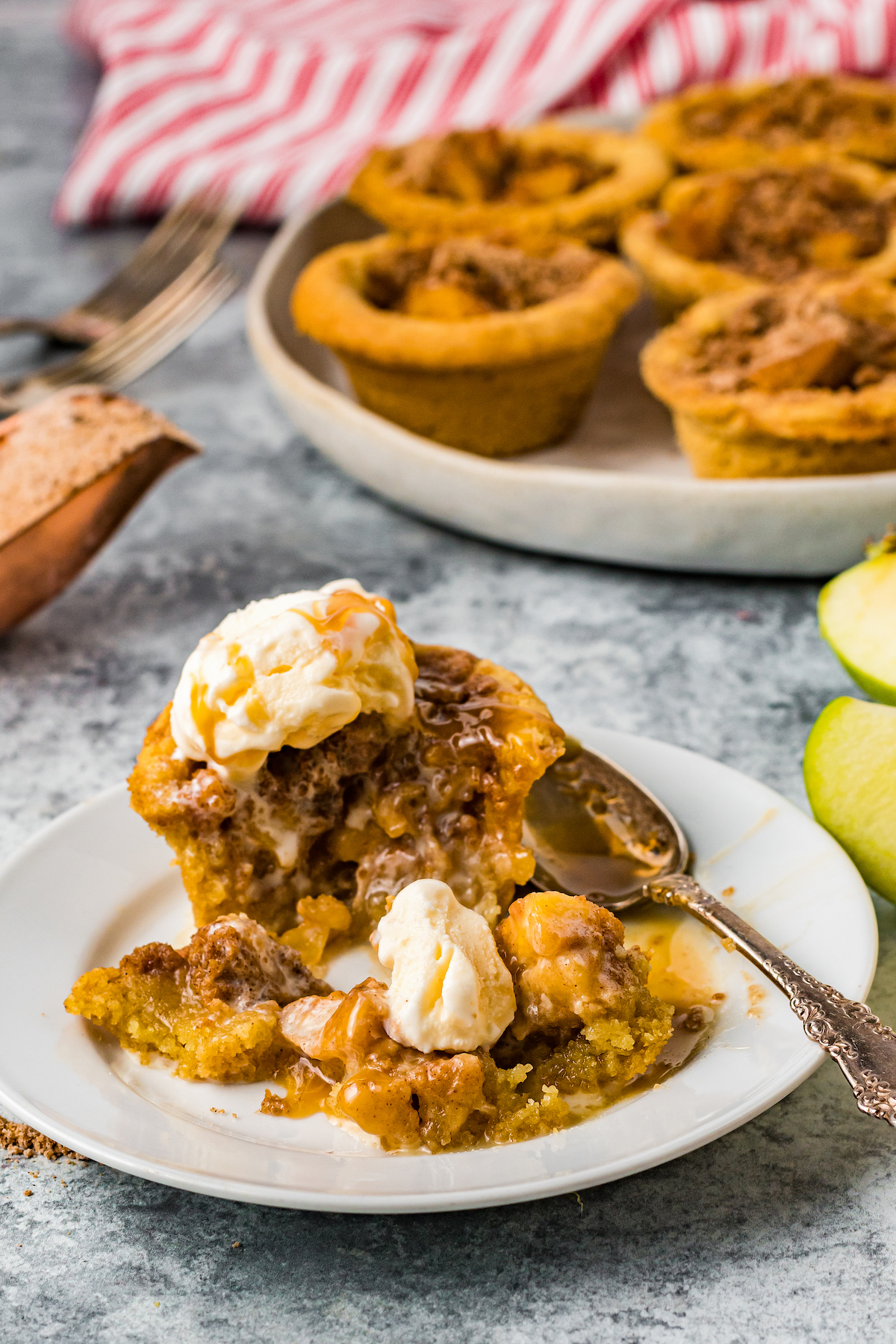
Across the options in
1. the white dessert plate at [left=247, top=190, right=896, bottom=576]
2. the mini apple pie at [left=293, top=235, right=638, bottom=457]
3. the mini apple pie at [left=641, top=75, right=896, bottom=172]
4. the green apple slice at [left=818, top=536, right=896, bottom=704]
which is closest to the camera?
the green apple slice at [left=818, top=536, right=896, bottom=704]

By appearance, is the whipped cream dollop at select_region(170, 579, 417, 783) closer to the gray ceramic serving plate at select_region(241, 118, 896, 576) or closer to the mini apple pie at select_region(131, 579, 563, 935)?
the mini apple pie at select_region(131, 579, 563, 935)

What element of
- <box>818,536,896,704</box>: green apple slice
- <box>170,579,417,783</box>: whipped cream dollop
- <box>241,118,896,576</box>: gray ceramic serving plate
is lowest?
<box>241,118,896,576</box>: gray ceramic serving plate

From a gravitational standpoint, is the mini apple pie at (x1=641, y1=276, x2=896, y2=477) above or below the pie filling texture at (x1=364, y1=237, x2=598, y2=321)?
below

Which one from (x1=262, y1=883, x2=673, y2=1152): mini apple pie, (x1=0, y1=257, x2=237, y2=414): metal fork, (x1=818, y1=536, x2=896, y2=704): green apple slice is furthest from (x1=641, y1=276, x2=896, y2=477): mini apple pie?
(x1=0, y1=257, x2=237, y2=414): metal fork

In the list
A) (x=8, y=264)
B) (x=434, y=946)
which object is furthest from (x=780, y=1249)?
(x=8, y=264)

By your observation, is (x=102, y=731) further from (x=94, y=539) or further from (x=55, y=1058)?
(x=55, y=1058)

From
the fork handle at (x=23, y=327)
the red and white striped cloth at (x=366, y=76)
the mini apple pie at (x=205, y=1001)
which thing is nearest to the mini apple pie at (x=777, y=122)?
the red and white striped cloth at (x=366, y=76)

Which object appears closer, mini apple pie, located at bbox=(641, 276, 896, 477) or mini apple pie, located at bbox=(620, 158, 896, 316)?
mini apple pie, located at bbox=(641, 276, 896, 477)

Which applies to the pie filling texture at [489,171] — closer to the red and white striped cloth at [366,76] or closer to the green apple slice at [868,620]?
Result: the red and white striped cloth at [366,76]

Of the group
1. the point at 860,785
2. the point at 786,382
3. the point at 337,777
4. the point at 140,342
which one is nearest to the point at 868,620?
the point at 860,785
